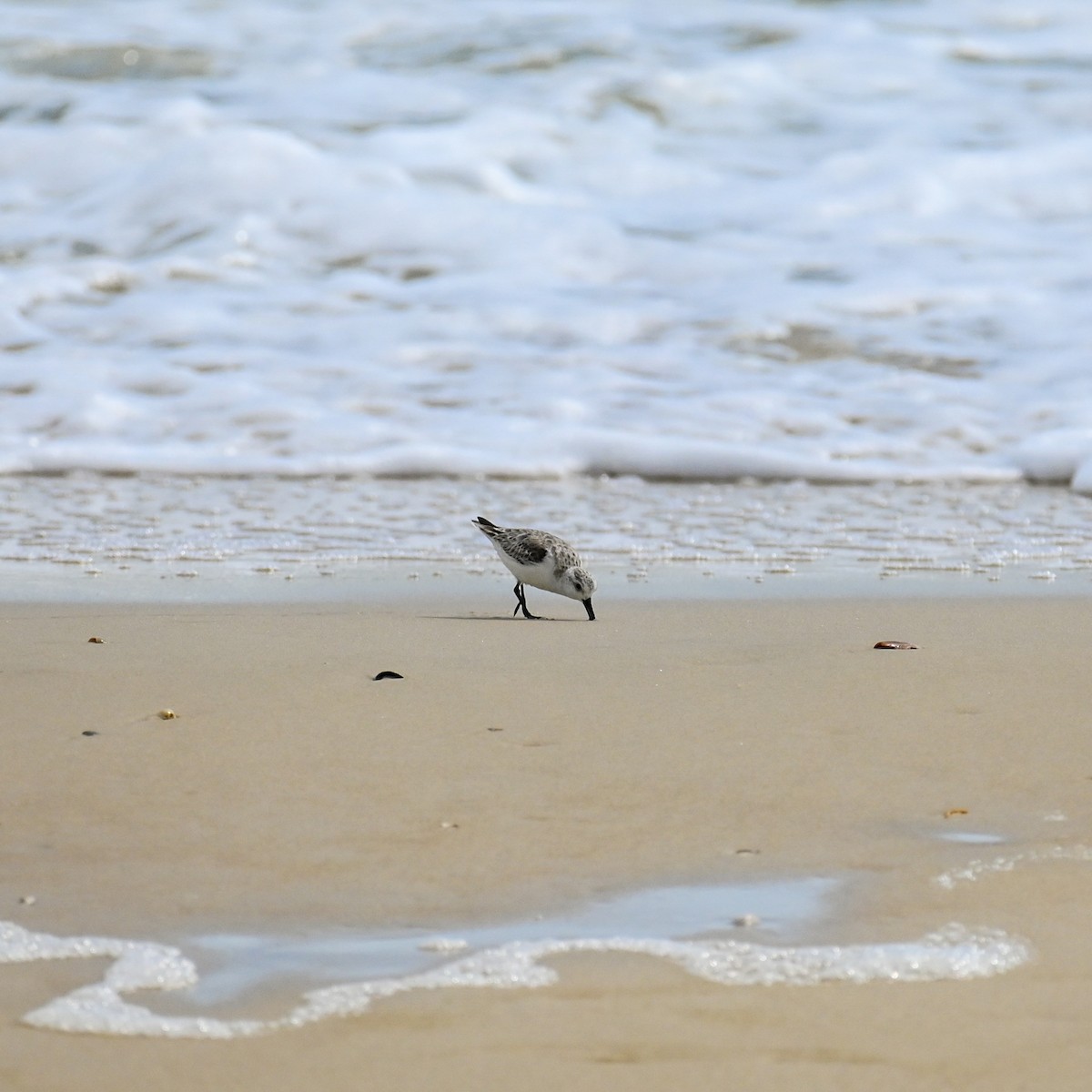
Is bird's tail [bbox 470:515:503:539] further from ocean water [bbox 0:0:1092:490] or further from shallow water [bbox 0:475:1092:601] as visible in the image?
ocean water [bbox 0:0:1092:490]

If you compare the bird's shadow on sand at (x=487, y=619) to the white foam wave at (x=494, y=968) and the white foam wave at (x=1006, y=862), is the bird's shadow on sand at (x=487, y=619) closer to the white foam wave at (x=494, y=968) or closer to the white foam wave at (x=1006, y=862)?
the white foam wave at (x=1006, y=862)

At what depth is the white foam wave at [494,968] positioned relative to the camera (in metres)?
1.75

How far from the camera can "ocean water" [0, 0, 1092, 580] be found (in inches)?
284

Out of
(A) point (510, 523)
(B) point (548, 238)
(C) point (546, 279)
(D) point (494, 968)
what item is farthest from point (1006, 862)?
(B) point (548, 238)

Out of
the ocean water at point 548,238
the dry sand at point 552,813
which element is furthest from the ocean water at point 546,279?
the dry sand at point 552,813

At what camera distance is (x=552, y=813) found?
8.25 ft

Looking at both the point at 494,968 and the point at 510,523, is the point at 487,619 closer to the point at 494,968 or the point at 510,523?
the point at 510,523

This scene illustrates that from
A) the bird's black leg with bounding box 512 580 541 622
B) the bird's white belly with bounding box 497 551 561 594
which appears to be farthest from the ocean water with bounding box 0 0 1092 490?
the bird's white belly with bounding box 497 551 561 594

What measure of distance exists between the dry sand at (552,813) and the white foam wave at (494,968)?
31mm

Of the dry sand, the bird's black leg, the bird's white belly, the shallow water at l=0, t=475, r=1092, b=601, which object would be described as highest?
the dry sand

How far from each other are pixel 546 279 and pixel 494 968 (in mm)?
9620

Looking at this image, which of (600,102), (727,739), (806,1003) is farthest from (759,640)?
(600,102)

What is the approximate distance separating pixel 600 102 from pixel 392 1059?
13.4m

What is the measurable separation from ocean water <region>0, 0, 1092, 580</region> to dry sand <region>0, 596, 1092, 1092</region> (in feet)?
5.31
